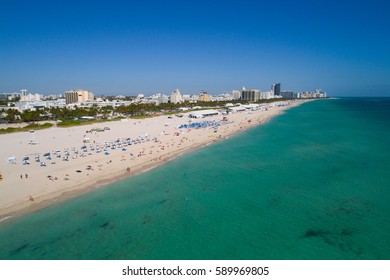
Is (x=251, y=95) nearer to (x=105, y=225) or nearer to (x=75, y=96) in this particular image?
(x=75, y=96)

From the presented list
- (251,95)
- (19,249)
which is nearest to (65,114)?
(19,249)

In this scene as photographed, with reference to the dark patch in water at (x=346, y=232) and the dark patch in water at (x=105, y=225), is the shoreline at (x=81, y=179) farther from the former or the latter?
the dark patch in water at (x=346, y=232)

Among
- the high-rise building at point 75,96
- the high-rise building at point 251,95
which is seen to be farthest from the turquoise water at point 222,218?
the high-rise building at point 251,95

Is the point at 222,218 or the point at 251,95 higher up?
the point at 251,95

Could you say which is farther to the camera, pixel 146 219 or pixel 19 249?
pixel 146 219

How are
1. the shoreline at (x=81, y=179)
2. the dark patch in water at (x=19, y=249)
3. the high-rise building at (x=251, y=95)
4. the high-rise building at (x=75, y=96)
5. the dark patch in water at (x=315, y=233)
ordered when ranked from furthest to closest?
1. the high-rise building at (x=251, y=95)
2. the high-rise building at (x=75, y=96)
3. the shoreline at (x=81, y=179)
4. the dark patch in water at (x=315, y=233)
5. the dark patch in water at (x=19, y=249)

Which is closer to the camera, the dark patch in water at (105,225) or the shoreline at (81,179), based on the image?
the dark patch in water at (105,225)

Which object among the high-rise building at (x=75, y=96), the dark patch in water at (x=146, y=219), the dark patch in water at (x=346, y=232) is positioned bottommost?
the dark patch in water at (x=146, y=219)

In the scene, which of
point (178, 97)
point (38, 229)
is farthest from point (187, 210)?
point (178, 97)

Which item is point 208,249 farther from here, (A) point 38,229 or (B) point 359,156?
(B) point 359,156
